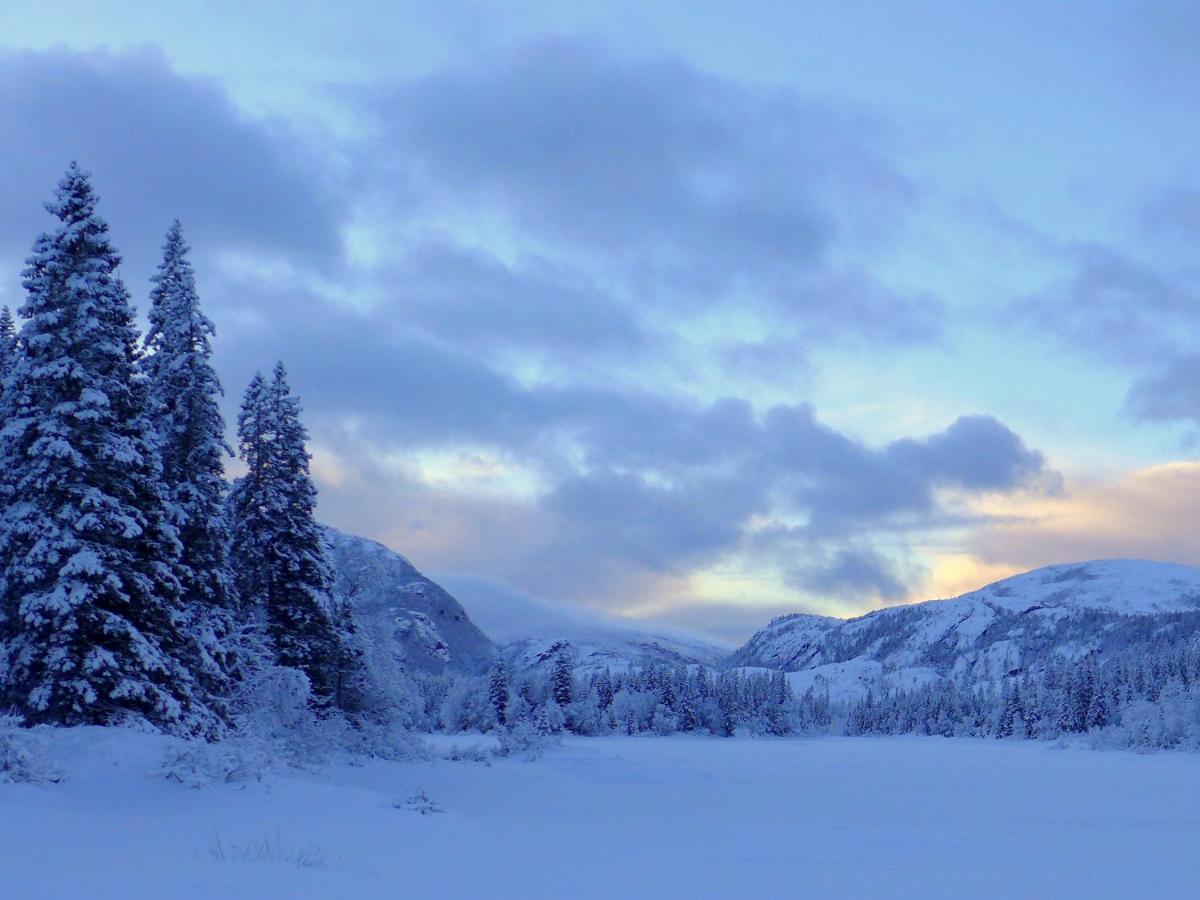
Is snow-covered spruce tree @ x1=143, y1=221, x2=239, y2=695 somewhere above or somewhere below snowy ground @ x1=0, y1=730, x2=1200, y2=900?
above

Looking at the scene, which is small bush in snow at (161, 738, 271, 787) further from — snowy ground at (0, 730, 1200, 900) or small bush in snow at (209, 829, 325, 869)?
small bush in snow at (209, 829, 325, 869)

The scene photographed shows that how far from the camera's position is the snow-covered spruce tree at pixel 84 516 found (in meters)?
23.2

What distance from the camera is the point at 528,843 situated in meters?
20.6

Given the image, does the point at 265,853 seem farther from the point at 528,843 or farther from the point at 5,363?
the point at 5,363

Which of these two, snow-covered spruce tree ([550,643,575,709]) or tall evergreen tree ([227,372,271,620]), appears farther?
snow-covered spruce tree ([550,643,575,709])

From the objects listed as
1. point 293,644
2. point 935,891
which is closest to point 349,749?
point 293,644

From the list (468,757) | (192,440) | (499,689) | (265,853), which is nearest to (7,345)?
(192,440)

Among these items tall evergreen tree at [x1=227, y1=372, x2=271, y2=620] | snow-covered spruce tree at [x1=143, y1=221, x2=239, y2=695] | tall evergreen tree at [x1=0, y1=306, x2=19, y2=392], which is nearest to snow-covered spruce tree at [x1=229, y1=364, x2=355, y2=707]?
tall evergreen tree at [x1=227, y1=372, x2=271, y2=620]

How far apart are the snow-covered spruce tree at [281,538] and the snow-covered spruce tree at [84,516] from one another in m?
10.6

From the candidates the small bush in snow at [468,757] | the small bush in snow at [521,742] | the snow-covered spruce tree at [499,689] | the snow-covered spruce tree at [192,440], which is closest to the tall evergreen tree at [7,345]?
the snow-covered spruce tree at [192,440]

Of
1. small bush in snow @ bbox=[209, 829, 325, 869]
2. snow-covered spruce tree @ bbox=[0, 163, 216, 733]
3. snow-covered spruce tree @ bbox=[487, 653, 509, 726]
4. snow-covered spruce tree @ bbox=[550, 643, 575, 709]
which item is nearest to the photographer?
small bush in snow @ bbox=[209, 829, 325, 869]

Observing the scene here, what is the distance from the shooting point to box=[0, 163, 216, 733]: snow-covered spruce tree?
2319cm

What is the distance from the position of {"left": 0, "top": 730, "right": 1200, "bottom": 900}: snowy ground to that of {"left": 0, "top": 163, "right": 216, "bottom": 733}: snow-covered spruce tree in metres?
3.38

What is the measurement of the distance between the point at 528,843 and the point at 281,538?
21.8 metres
